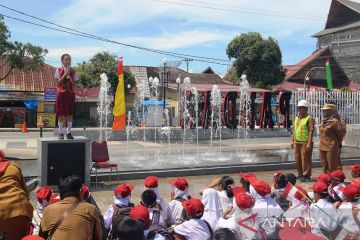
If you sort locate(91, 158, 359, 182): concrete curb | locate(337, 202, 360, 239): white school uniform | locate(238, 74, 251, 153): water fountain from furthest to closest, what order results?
1. locate(238, 74, 251, 153): water fountain
2. locate(91, 158, 359, 182): concrete curb
3. locate(337, 202, 360, 239): white school uniform

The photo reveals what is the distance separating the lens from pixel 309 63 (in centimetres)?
4591

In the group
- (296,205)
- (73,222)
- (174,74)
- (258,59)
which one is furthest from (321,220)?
(174,74)

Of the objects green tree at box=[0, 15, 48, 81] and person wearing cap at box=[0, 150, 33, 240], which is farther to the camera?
green tree at box=[0, 15, 48, 81]

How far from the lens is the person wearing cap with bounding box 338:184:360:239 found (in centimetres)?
395

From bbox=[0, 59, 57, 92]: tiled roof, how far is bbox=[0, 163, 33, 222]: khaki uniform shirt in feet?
A: 117

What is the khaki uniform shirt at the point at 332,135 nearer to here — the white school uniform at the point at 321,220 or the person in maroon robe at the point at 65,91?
the white school uniform at the point at 321,220

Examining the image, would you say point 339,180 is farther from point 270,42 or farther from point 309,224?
point 270,42

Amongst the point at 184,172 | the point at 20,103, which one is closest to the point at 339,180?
the point at 184,172

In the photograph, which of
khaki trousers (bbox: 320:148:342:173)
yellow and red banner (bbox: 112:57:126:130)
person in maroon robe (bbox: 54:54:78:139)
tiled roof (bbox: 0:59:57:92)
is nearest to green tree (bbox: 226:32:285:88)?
tiled roof (bbox: 0:59:57:92)

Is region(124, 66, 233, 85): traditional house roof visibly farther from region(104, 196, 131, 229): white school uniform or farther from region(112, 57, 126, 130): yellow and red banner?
region(104, 196, 131, 229): white school uniform

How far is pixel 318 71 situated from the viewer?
47562 millimetres

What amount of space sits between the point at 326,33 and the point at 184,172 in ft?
178

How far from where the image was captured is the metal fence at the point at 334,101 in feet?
71.9

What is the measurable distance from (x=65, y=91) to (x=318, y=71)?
4253cm
